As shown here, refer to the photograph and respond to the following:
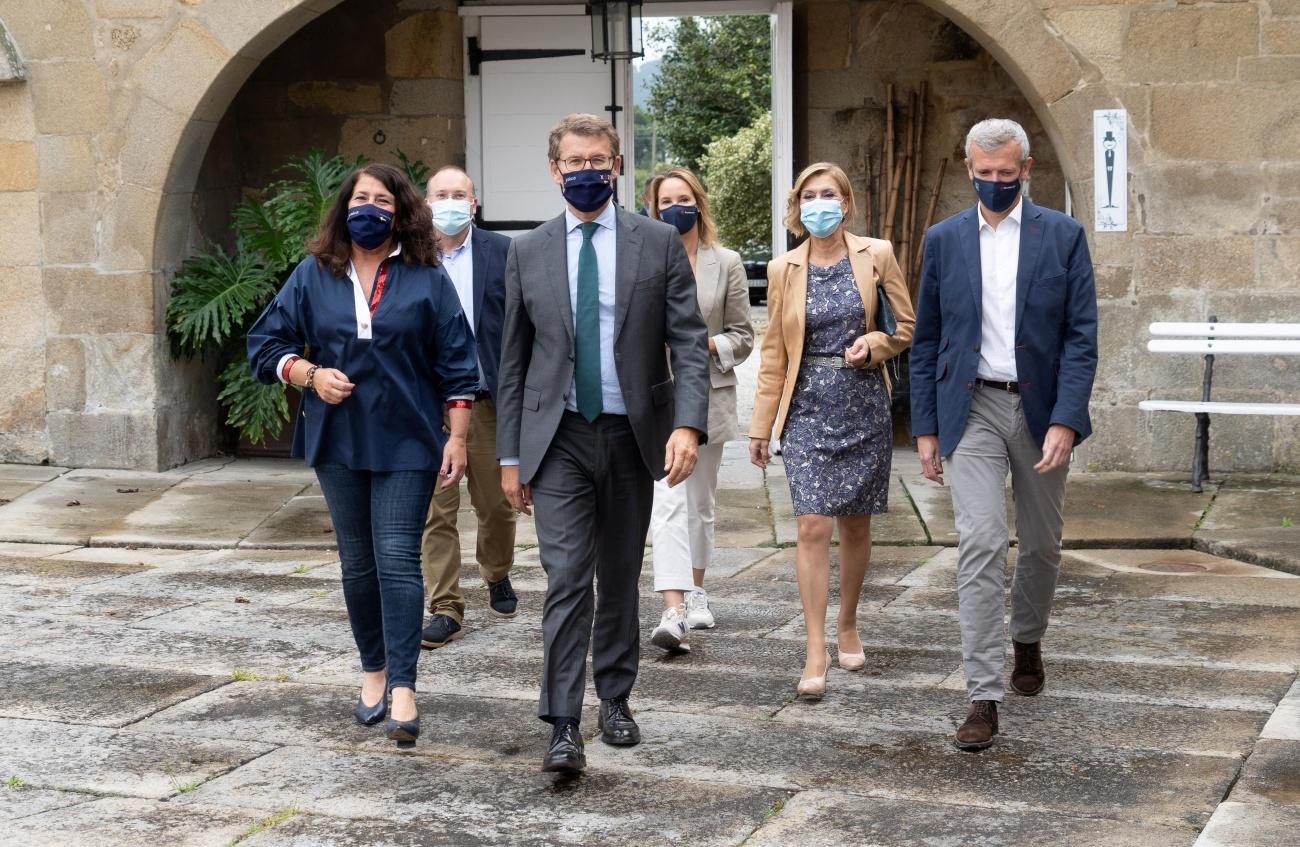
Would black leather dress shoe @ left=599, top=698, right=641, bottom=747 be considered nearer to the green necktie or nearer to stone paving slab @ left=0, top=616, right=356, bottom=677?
the green necktie

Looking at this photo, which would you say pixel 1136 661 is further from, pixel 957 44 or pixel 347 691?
pixel 957 44

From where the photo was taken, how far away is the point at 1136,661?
5.66 meters

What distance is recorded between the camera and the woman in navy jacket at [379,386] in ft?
15.8

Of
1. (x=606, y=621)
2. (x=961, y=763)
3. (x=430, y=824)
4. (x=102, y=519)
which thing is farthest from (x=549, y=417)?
(x=102, y=519)

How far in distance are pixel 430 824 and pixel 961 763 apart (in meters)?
1.46

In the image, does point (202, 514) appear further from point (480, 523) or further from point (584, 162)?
point (584, 162)

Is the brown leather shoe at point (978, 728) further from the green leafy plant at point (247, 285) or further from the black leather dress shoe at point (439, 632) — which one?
the green leafy plant at point (247, 285)

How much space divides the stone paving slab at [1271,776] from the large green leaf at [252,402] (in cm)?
656

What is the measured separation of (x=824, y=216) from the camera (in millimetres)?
5441

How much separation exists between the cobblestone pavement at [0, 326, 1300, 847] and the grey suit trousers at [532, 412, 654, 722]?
242mm

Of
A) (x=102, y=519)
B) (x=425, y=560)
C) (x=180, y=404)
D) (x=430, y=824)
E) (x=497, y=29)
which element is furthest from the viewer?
(x=497, y=29)

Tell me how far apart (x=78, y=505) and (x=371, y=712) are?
15.5 feet

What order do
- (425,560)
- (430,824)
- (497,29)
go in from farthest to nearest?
1. (497,29)
2. (425,560)
3. (430,824)

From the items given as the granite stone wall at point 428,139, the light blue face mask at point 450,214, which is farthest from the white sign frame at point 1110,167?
the light blue face mask at point 450,214
